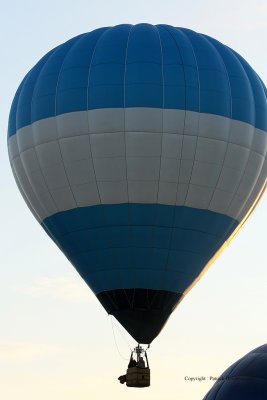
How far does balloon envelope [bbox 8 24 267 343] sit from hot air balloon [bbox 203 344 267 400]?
5187 millimetres

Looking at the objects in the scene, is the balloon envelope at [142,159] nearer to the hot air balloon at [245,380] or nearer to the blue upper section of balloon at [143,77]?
the blue upper section of balloon at [143,77]

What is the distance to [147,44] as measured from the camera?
32.2 metres

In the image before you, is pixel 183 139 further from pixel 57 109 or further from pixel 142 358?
pixel 142 358

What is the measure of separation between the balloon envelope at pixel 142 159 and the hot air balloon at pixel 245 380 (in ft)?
17.0

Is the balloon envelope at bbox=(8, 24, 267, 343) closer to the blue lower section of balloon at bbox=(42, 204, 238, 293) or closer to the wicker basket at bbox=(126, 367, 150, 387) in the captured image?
the blue lower section of balloon at bbox=(42, 204, 238, 293)

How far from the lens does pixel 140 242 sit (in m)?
31.6

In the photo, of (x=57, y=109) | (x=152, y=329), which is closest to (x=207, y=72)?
(x=57, y=109)

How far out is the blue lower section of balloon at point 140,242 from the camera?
3161 cm

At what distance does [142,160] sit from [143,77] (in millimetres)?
2107

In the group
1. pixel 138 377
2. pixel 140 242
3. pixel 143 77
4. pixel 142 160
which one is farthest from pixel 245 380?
pixel 143 77

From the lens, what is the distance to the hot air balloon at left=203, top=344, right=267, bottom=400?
84.5 feet

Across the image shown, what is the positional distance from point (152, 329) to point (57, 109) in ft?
19.9

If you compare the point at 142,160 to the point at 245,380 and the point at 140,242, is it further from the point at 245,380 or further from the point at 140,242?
the point at 245,380

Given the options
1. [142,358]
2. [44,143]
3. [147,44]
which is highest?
[147,44]
